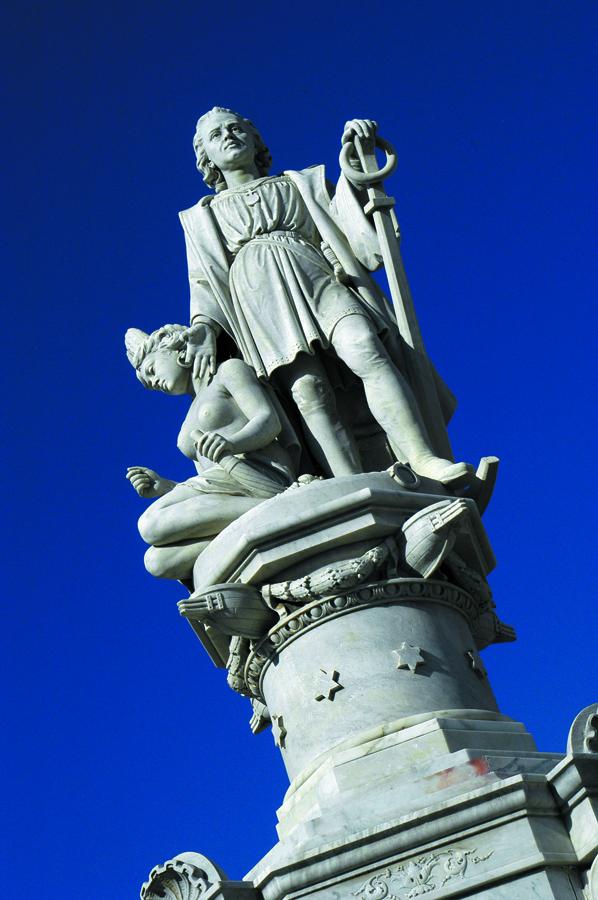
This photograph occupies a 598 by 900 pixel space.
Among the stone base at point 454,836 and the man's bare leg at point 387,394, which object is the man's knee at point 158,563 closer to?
the man's bare leg at point 387,394

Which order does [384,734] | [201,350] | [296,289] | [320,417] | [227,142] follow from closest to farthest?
[384,734] < [320,417] < [296,289] < [201,350] < [227,142]

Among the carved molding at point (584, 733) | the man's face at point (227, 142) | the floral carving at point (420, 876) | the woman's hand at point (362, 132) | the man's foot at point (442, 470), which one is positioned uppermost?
the man's face at point (227, 142)

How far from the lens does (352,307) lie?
9.18m

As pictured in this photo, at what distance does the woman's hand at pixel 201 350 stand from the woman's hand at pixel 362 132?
183cm

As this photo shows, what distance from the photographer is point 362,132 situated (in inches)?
392

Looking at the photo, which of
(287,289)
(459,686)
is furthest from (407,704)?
(287,289)

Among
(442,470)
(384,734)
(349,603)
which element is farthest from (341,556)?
(384,734)

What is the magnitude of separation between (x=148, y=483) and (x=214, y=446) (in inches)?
24.2

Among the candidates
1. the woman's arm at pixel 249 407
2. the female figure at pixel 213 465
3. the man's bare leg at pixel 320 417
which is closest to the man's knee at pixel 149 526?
the female figure at pixel 213 465

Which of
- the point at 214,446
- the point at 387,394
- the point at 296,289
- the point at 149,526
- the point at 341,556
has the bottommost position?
the point at 341,556

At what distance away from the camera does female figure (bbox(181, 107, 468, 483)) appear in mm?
8867

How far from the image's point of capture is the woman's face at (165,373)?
9.59 m

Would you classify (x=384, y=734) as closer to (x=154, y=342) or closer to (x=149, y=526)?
(x=149, y=526)

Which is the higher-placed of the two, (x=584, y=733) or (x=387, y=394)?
(x=387, y=394)
